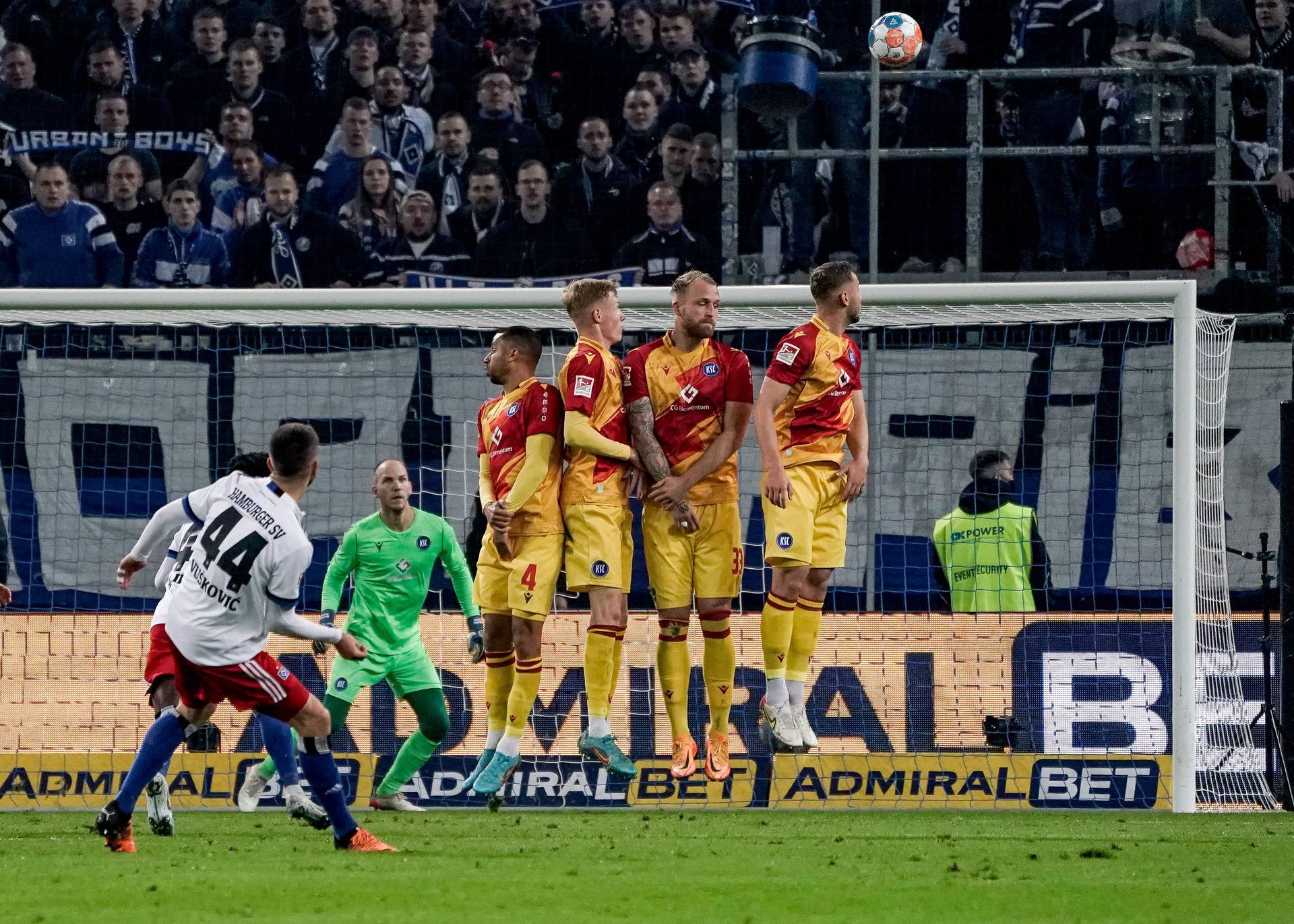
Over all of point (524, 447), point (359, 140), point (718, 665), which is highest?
point (359, 140)

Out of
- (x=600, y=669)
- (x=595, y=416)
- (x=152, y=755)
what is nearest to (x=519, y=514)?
(x=595, y=416)

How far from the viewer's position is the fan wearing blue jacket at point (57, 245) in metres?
15.1

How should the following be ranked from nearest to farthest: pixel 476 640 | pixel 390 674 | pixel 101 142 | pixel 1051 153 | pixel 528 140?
pixel 476 640 → pixel 390 674 → pixel 1051 153 → pixel 528 140 → pixel 101 142

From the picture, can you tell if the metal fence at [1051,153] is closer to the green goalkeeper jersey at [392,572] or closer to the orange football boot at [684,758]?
the green goalkeeper jersey at [392,572]

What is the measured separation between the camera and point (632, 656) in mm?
10992

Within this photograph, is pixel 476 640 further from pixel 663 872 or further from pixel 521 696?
pixel 663 872

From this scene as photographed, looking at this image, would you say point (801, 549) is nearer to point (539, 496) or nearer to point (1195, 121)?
point (539, 496)

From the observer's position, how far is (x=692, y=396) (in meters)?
8.49

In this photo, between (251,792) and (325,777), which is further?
(251,792)

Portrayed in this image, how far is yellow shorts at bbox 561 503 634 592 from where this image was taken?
8.41 metres

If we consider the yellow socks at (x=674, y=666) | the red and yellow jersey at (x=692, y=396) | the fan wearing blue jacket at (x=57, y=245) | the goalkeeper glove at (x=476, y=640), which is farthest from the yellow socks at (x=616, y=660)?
the fan wearing blue jacket at (x=57, y=245)

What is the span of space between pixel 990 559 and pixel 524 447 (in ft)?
12.7

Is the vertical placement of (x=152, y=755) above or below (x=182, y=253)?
below

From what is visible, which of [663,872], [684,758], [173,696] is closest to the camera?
[663,872]
